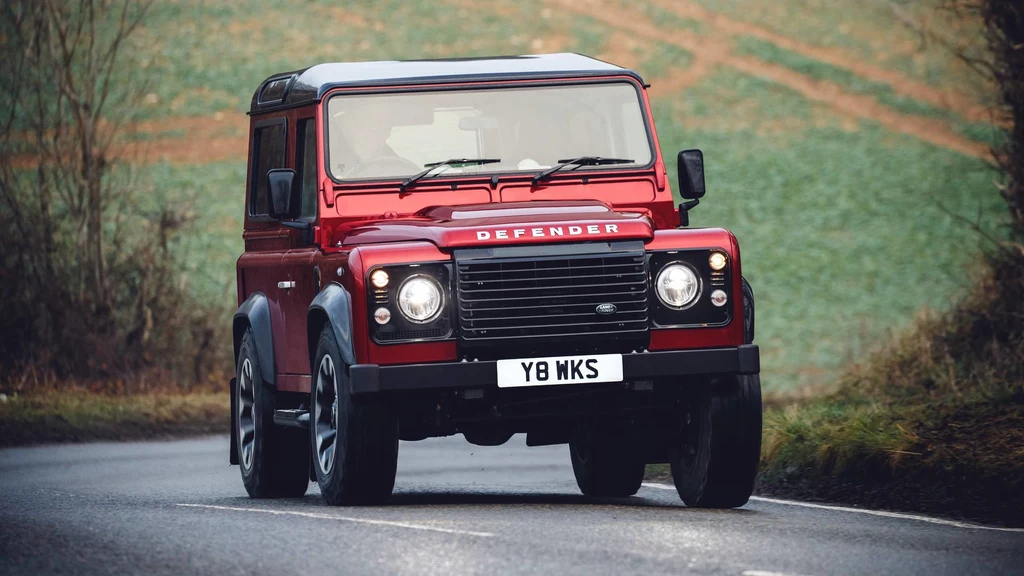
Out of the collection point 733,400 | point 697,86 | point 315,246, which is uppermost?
point 697,86

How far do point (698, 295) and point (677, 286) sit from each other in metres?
0.13

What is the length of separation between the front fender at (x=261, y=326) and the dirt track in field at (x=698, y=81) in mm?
31556

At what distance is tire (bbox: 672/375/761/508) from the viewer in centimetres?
1076

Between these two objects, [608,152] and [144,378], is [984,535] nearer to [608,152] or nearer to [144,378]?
[608,152]

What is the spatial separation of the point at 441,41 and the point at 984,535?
43147 mm

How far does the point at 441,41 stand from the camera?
52.1 m

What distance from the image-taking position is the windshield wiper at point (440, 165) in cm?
1183

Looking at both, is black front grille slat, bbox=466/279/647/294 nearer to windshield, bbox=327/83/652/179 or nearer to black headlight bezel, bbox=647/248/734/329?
black headlight bezel, bbox=647/248/734/329

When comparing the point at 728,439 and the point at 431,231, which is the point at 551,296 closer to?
the point at 431,231

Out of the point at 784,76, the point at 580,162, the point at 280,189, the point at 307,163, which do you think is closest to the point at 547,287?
the point at 580,162

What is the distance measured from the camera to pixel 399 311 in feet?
34.3

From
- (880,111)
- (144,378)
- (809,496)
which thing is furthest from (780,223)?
(809,496)

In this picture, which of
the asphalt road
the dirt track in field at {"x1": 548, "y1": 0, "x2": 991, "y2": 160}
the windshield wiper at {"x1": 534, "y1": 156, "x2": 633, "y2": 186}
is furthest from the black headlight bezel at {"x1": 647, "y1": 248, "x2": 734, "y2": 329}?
the dirt track in field at {"x1": 548, "y1": 0, "x2": 991, "y2": 160}

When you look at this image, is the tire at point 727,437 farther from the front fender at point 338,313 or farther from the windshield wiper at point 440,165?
the front fender at point 338,313
